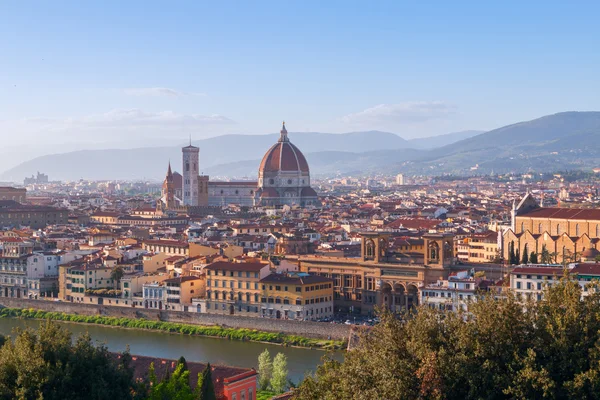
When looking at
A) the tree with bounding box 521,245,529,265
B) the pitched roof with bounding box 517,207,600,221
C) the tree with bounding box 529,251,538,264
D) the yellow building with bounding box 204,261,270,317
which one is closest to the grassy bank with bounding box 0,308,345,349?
the yellow building with bounding box 204,261,270,317

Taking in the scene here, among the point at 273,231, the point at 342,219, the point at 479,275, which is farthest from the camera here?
the point at 342,219

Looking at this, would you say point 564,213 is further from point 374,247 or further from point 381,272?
point 381,272

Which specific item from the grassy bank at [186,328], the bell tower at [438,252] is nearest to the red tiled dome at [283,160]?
the grassy bank at [186,328]

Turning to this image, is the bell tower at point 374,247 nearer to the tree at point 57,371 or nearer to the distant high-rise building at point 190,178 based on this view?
the tree at point 57,371

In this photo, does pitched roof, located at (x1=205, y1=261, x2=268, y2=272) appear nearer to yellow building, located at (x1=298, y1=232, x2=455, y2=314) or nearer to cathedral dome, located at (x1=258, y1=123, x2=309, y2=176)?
yellow building, located at (x1=298, y1=232, x2=455, y2=314)

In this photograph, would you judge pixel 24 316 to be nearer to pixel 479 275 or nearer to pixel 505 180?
pixel 479 275

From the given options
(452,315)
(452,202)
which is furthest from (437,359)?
(452,202)
